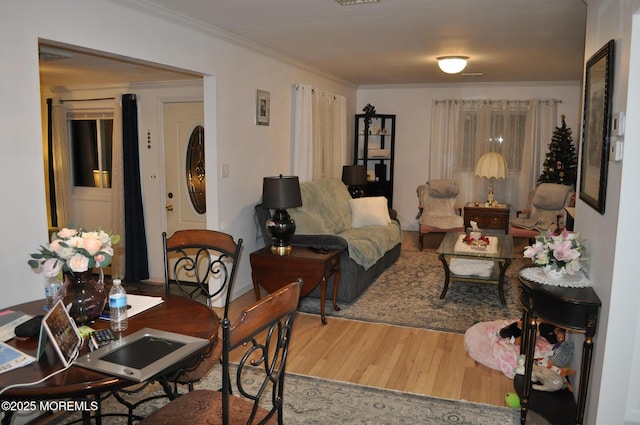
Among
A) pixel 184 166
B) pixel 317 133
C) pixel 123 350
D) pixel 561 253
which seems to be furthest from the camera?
pixel 317 133

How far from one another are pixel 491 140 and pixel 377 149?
1.82 metres

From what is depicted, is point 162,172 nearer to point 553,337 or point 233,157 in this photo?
point 233,157

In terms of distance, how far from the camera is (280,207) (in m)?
4.44

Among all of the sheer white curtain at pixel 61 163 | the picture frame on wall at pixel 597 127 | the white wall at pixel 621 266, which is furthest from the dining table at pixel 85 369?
the sheer white curtain at pixel 61 163

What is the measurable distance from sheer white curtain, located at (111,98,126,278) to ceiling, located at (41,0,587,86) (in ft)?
1.55

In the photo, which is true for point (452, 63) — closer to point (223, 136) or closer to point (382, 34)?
point (382, 34)

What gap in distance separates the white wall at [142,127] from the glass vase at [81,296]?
33.3 inches

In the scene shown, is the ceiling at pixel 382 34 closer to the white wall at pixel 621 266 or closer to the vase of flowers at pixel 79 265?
the white wall at pixel 621 266

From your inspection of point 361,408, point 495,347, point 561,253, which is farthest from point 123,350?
point 495,347

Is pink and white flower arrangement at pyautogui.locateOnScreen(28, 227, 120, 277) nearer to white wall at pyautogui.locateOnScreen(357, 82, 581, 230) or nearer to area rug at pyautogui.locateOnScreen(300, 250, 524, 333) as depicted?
area rug at pyautogui.locateOnScreen(300, 250, 524, 333)

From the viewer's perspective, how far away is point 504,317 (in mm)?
4320

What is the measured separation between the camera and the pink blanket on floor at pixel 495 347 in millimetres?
3268

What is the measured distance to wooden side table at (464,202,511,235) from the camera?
7.00 meters

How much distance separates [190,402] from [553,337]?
223 cm
